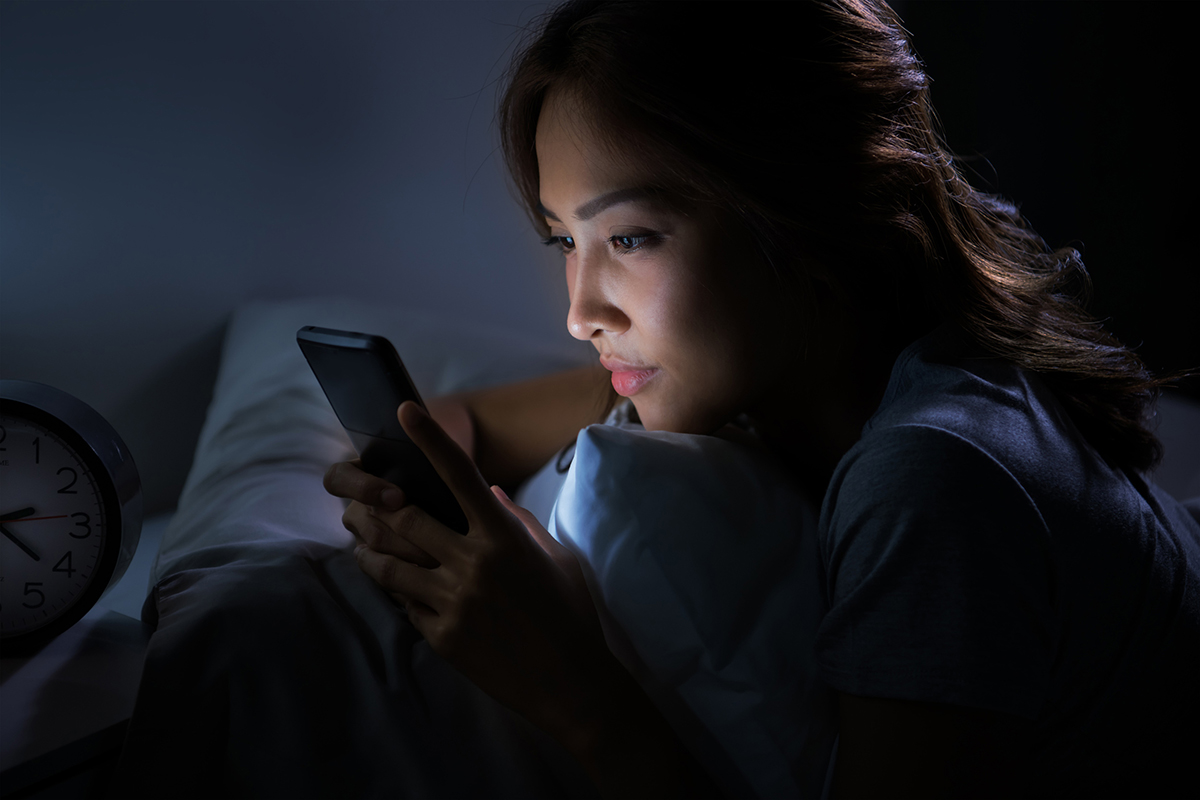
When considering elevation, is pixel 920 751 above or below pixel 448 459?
below

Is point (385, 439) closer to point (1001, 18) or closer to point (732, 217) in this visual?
point (732, 217)

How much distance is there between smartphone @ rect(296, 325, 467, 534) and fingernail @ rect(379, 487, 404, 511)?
0.04ft

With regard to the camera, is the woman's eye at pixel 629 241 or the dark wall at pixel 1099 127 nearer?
the woman's eye at pixel 629 241

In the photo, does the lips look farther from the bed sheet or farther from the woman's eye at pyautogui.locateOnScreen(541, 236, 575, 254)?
the bed sheet

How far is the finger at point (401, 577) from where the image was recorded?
661mm

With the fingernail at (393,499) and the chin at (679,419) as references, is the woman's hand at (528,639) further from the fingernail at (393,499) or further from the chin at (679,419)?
the chin at (679,419)

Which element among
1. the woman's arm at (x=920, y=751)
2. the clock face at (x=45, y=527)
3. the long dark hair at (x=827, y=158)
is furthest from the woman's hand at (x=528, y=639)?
the long dark hair at (x=827, y=158)

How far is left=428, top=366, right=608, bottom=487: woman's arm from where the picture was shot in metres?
1.18

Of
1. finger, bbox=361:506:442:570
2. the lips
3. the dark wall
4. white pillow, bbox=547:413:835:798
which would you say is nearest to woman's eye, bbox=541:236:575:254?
the lips

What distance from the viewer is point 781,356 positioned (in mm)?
777

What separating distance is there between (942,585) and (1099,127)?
6.10 ft

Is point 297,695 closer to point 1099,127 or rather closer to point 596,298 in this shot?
point 596,298

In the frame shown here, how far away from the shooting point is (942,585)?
537 mm

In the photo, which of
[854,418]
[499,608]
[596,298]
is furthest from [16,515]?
[854,418]
